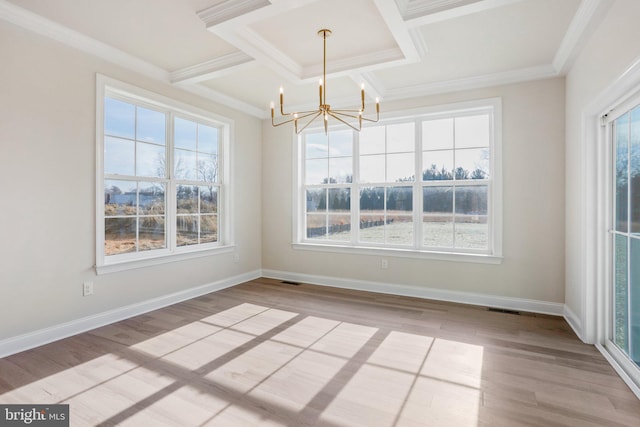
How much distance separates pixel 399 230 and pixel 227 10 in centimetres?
316

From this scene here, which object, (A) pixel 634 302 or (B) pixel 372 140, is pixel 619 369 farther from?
(B) pixel 372 140

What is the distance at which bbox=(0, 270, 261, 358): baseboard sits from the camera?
8.78 feet

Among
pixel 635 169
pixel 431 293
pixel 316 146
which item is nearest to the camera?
pixel 635 169

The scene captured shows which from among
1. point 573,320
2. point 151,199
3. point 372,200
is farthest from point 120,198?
point 573,320

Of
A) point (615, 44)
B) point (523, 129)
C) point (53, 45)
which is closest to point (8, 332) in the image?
point (53, 45)

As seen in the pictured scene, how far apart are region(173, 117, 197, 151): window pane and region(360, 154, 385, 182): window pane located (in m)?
2.26

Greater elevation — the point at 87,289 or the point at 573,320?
the point at 87,289

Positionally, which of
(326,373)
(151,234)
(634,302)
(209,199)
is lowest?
(326,373)

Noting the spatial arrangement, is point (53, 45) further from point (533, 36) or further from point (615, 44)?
point (615, 44)

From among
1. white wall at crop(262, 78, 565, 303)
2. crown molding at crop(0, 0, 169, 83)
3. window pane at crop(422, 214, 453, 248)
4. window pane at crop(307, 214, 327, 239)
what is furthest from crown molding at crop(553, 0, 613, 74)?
crown molding at crop(0, 0, 169, 83)

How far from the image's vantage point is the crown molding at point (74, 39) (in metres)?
2.56

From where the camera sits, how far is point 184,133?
4.25 m

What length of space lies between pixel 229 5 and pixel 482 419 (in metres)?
3.16

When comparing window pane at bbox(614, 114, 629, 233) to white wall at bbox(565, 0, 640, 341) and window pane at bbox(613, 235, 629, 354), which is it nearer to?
window pane at bbox(613, 235, 629, 354)
